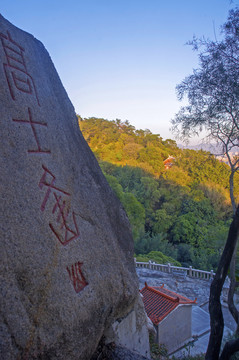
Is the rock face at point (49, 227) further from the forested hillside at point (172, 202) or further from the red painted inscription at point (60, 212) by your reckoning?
the forested hillside at point (172, 202)

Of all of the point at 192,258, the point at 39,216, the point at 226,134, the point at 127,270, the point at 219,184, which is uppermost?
the point at 226,134

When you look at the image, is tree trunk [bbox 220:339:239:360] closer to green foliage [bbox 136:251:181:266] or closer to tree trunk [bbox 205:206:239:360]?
tree trunk [bbox 205:206:239:360]

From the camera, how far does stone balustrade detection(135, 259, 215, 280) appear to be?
43.0 feet

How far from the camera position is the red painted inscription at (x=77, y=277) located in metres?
2.48

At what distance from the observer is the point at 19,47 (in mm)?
3082

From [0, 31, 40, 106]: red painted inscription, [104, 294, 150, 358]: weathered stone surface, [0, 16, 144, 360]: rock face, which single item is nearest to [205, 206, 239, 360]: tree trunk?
[104, 294, 150, 358]: weathered stone surface

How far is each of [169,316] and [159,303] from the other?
1.66 feet

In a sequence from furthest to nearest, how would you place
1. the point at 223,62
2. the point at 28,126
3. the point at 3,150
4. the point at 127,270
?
1. the point at 223,62
2. the point at 127,270
3. the point at 28,126
4. the point at 3,150

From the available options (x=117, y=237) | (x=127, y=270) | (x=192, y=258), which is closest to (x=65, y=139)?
(x=117, y=237)

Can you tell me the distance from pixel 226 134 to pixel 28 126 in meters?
4.37

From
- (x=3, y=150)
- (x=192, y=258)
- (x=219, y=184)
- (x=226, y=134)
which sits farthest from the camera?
(x=219, y=184)

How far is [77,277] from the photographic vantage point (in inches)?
99.9

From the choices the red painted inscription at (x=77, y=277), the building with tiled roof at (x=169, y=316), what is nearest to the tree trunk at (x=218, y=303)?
the red painted inscription at (x=77, y=277)

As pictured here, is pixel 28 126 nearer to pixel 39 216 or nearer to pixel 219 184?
pixel 39 216
